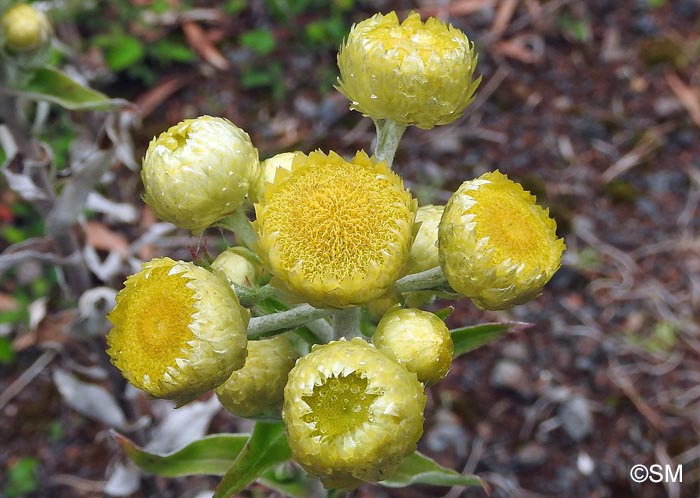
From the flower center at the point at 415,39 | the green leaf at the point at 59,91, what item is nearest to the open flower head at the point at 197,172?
the flower center at the point at 415,39

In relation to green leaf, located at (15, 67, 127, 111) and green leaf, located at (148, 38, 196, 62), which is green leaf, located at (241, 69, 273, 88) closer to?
green leaf, located at (148, 38, 196, 62)

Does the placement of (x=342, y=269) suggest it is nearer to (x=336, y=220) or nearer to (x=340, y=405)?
(x=336, y=220)

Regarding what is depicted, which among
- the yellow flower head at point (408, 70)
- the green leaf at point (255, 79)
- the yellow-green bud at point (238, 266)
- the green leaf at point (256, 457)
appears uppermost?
the yellow flower head at point (408, 70)

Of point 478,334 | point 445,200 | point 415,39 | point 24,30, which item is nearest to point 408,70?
point 415,39

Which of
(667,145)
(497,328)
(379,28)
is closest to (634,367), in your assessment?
(667,145)

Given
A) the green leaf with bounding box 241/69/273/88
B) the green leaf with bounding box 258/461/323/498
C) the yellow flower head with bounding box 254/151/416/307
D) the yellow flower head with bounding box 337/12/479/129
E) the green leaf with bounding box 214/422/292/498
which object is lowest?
the green leaf with bounding box 241/69/273/88

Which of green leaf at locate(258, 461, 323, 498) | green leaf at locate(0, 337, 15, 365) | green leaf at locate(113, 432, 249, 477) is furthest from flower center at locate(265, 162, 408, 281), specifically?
green leaf at locate(0, 337, 15, 365)

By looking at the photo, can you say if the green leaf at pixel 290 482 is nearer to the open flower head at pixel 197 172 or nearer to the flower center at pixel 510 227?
the open flower head at pixel 197 172
